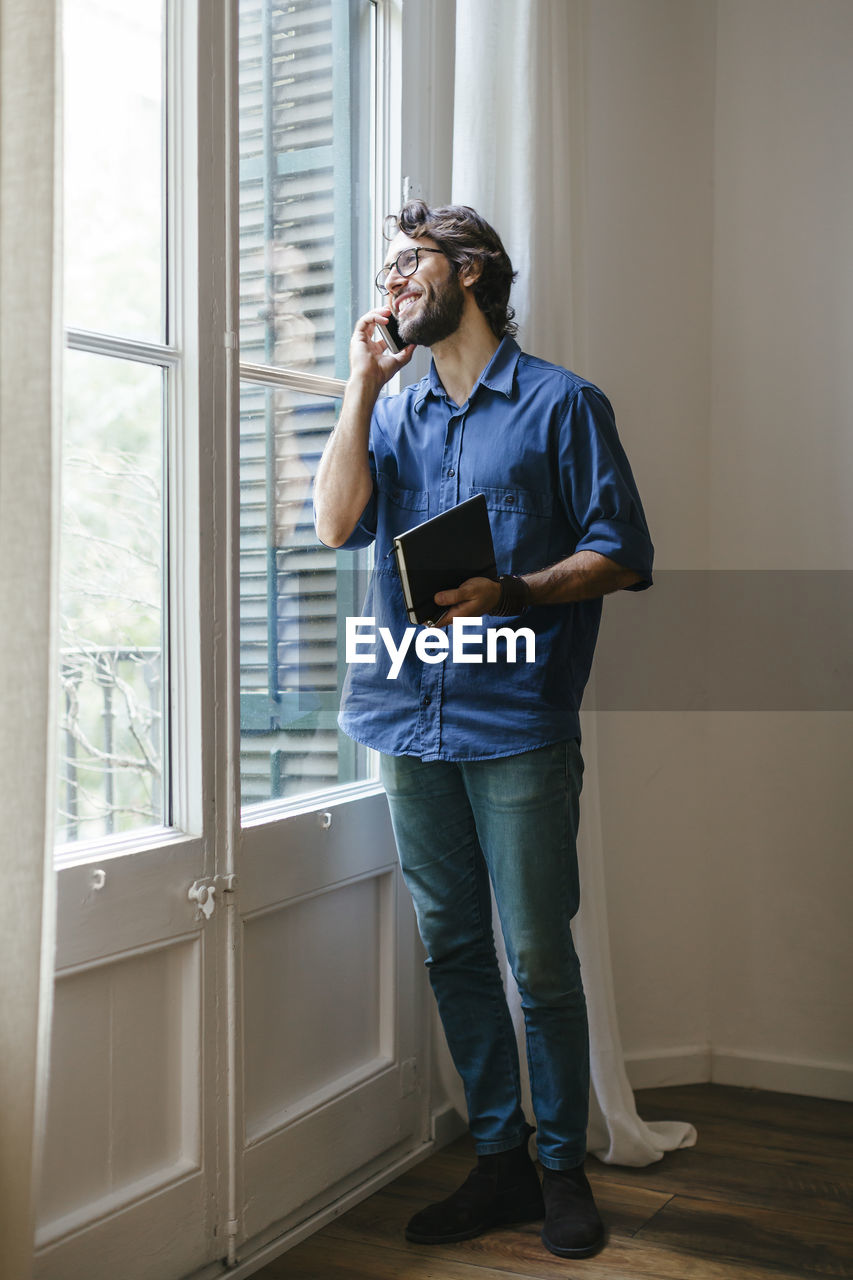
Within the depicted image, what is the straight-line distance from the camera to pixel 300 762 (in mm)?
2135

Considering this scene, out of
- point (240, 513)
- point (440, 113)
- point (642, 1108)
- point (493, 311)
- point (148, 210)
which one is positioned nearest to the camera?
point (148, 210)

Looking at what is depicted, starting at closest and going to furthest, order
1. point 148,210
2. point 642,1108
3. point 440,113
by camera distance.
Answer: point 148,210 < point 440,113 < point 642,1108

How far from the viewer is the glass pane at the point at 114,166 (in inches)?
64.3

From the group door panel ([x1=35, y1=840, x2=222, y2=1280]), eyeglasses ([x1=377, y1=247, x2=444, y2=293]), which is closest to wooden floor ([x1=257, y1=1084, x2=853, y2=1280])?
door panel ([x1=35, y1=840, x2=222, y2=1280])

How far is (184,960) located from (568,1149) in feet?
2.34

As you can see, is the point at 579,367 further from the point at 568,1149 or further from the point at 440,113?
the point at 568,1149

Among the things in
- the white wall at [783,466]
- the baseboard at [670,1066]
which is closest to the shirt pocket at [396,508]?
the white wall at [783,466]

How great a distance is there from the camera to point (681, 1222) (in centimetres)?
205

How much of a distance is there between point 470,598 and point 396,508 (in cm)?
34

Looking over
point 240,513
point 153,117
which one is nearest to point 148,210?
point 153,117

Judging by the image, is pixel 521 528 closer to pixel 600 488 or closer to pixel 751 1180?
pixel 600 488

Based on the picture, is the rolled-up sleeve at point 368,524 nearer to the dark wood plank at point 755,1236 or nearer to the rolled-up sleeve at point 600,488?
the rolled-up sleeve at point 600,488

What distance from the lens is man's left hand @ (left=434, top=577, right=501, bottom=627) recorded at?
5.90 ft

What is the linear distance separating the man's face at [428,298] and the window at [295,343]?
0.19 meters
